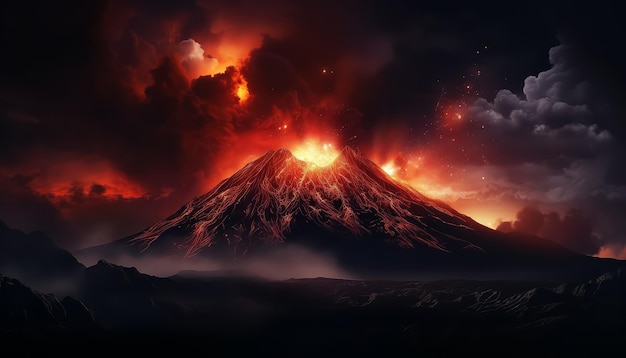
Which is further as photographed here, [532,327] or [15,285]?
[532,327]

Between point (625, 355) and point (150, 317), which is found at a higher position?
point (150, 317)

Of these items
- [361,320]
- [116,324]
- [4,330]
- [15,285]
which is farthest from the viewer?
[361,320]

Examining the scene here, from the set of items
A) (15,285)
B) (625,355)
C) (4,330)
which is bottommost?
(625,355)

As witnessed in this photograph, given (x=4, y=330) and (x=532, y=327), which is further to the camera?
(x=532, y=327)

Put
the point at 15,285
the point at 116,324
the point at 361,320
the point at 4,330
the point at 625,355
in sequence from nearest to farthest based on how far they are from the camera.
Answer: the point at 4,330 → the point at 15,285 → the point at 625,355 → the point at 116,324 → the point at 361,320

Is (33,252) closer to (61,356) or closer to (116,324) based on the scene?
(116,324)

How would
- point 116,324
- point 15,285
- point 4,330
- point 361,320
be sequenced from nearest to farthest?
1. point 4,330
2. point 15,285
3. point 116,324
4. point 361,320

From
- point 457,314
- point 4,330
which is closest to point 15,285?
point 4,330

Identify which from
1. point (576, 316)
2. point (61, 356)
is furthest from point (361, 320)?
point (61, 356)

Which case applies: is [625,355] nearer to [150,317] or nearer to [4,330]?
[150,317]
